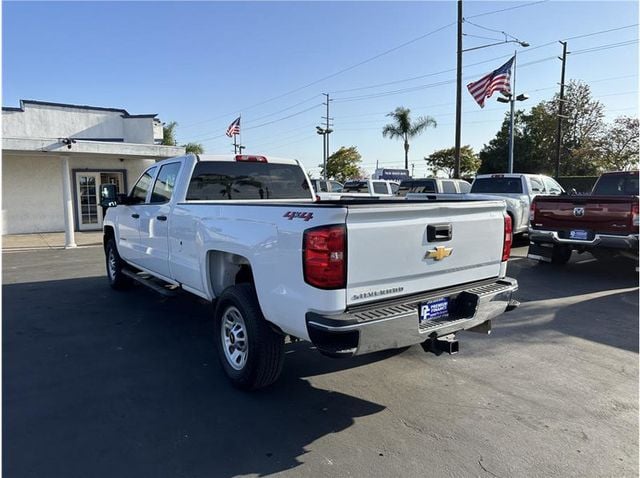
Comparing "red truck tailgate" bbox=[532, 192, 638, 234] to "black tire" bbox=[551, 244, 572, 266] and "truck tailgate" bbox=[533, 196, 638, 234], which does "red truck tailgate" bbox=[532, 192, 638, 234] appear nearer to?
"truck tailgate" bbox=[533, 196, 638, 234]

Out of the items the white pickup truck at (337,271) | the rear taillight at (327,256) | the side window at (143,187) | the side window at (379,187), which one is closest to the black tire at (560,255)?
the white pickup truck at (337,271)

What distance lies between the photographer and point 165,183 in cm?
565

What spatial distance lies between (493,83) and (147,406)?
18787mm

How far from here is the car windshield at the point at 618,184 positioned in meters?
10.1

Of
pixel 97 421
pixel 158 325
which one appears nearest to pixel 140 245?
pixel 158 325

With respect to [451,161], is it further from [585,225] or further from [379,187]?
[585,225]

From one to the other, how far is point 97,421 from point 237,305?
1.33 meters

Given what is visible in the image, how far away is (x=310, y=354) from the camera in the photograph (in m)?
4.82

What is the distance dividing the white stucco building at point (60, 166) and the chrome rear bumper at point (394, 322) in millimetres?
14358

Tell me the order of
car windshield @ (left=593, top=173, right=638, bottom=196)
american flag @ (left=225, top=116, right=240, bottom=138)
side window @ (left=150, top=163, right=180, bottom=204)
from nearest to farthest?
1. side window @ (left=150, top=163, right=180, bottom=204)
2. car windshield @ (left=593, top=173, right=638, bottom=196)
3. american flag @ (left=225, top=116, right=240, bottom=138)

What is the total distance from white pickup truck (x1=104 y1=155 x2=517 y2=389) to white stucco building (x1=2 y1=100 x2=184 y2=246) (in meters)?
12.6

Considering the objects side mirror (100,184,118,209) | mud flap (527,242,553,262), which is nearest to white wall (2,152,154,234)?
side mirror (100,184,118,209)

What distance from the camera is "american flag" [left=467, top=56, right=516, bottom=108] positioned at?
735 inches

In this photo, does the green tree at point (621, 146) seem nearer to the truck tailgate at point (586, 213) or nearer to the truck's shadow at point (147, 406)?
the truck tailgate at point (586, 213)
